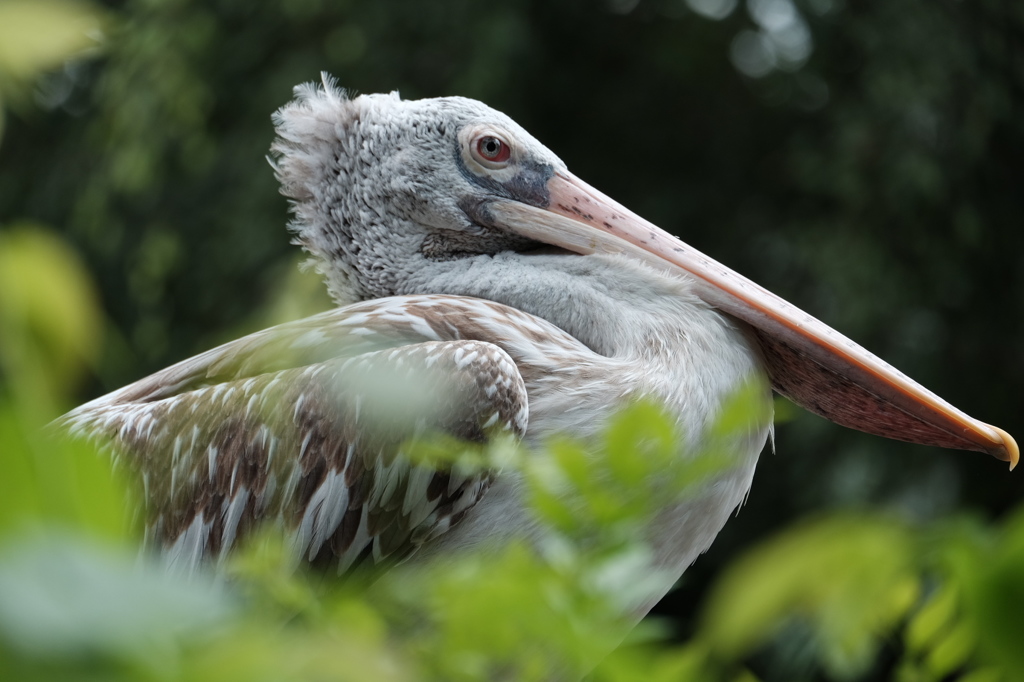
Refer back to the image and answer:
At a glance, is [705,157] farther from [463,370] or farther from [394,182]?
[463,370]

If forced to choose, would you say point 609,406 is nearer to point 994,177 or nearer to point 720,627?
point 720,627

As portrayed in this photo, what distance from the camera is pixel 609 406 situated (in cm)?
186

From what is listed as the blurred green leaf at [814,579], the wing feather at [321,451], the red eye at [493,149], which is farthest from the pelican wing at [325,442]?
the blurred green leaf at [814,579]

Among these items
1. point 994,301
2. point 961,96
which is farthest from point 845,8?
point 994,301

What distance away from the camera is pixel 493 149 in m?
2.46

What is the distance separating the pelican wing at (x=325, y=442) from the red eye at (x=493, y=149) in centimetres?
55

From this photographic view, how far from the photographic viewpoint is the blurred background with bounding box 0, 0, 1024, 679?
204 inches

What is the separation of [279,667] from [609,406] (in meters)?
1.48

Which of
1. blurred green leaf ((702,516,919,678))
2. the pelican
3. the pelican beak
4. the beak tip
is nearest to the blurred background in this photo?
the pelican

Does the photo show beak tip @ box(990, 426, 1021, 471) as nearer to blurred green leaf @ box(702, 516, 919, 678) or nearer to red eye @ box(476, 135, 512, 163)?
red eye @ box(476, 135, 512, 163)

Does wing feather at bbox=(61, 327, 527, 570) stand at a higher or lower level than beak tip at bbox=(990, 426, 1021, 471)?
higher

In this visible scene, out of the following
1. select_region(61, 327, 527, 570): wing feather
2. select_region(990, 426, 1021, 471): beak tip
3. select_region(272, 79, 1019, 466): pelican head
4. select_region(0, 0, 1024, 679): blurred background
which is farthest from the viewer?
select_region(0, 0, 1024, 679): blurred background

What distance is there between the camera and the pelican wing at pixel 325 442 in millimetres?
1771

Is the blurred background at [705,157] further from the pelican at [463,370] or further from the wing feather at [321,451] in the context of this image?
the wing feather at [321,451]
